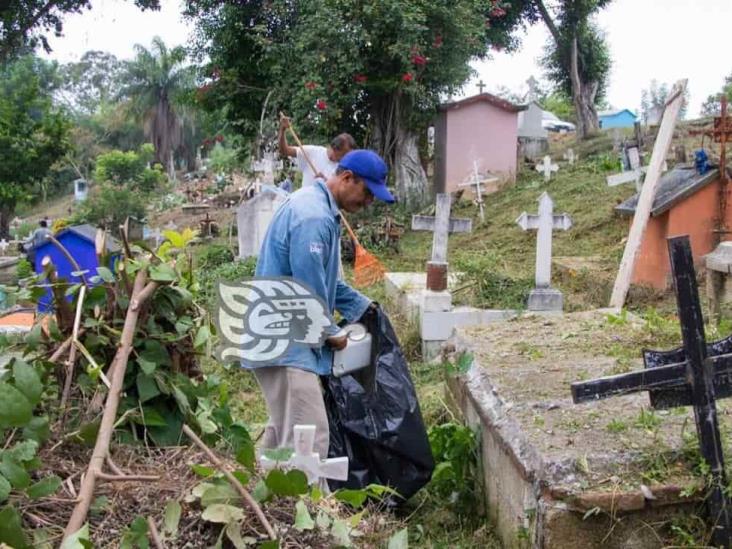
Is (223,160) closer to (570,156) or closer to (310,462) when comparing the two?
(570,156)

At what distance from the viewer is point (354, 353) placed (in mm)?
3480

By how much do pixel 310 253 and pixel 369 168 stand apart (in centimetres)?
43

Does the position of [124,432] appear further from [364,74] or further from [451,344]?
[364,74]

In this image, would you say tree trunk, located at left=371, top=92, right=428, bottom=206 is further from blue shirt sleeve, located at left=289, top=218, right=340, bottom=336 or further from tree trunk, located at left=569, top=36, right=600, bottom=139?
blue shirt sleeve, located at left=289, top=218, right=340, bottom=336

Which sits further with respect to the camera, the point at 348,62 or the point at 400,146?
the point at 400,146

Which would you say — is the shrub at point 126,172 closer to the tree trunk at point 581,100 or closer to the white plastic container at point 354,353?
the tree trunk at point 581,100

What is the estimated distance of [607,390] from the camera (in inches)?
100

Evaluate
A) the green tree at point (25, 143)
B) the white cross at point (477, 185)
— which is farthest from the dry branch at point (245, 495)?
the green tree at point (25, 143)

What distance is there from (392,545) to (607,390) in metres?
1.05

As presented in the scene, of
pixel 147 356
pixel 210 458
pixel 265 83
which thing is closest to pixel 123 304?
pixel 147 356

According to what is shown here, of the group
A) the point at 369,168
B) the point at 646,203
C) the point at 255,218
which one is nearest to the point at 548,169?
the point at 255,218

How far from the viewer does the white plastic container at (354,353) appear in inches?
135

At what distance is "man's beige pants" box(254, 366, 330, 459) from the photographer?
318 centimetres

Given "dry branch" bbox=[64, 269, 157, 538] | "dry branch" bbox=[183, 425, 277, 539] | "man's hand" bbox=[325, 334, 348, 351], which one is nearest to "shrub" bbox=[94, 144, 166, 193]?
"man's hand" bbox=[325, 334, 348, 351]
